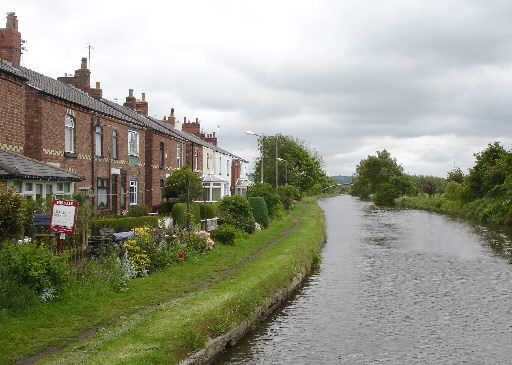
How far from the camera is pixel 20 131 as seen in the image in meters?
21.1

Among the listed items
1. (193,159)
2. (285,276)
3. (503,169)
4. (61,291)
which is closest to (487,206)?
(503,169)

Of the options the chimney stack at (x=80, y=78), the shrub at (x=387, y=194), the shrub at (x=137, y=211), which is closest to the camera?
the shrub at (x=137, y=211)

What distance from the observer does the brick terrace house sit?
2111 centimetres

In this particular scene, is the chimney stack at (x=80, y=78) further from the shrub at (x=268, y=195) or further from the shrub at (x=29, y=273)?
the shrub at (x=29, y=273)

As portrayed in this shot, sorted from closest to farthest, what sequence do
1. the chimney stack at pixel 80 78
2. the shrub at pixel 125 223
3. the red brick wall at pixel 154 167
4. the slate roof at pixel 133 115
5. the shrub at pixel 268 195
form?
1. the shrub at pixel 125 223
2. the chimney stack at pixel 80 78
3. the slate roof at pixel 133 115
4. the red brick wall at pixel 154 167
5. the shrub at pixel 268 195

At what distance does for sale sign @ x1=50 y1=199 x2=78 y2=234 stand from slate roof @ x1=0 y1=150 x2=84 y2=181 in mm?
3986

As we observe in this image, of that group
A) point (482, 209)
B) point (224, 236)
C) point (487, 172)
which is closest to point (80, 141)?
point (224, 236)

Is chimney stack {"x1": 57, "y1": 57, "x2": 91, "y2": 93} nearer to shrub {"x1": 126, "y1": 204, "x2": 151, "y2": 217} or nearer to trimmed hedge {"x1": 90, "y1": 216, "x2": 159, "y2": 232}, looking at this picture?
shrub {"x1": 126, "y1": 204, "x2": 151, "y2": 217}

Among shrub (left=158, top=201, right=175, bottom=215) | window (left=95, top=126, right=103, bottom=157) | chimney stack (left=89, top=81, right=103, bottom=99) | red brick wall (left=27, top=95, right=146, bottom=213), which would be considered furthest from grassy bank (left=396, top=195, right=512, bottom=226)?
chimney stack (left=89, top=81, right=103, bottom=99)

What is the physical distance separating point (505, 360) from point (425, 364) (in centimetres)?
191

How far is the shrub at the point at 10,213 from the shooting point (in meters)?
10.8

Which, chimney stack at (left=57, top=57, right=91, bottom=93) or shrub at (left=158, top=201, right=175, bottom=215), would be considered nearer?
chimney stack at (left=57, top=57, right=91, bottom=93)

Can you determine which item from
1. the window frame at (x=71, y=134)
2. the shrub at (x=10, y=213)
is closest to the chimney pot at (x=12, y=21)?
the window frame at (x=71, y=134)

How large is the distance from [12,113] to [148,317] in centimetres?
1310
